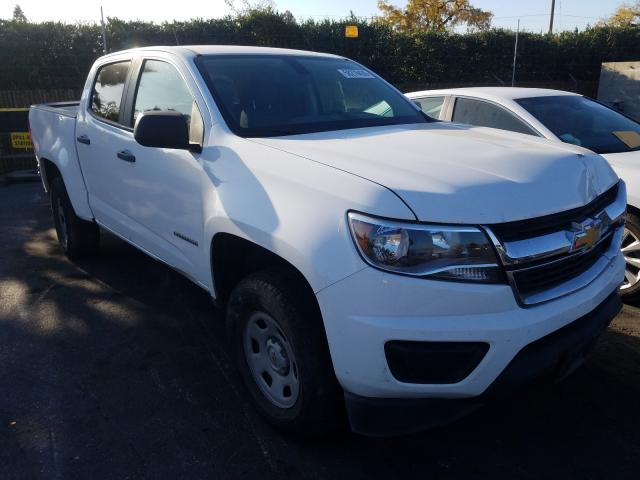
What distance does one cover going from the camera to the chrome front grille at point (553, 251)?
2.06m

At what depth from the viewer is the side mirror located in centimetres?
277

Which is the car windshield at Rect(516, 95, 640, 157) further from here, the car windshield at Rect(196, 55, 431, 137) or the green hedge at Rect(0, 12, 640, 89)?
the green hedge at Rect(0, 12, 640, 89)

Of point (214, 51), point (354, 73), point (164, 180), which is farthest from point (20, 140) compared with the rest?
point (354, 73)

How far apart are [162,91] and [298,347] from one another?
6.72 ft

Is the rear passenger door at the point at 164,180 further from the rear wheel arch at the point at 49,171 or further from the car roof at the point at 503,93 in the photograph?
the car roof at the point at 503,93

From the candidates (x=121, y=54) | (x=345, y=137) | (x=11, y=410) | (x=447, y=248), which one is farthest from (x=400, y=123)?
(x=11, y=410)

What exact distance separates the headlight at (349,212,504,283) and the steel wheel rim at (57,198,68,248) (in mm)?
4098

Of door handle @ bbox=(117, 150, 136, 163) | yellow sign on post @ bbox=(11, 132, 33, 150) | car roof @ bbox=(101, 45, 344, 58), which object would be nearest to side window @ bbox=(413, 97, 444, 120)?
car roof @ bbox=(101, 45, 344, 58)

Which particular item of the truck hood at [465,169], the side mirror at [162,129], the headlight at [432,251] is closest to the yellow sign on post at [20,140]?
the side mirror at [162,129]

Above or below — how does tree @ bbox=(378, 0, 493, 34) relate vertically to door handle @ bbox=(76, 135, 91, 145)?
above

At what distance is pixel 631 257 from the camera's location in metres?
4.02

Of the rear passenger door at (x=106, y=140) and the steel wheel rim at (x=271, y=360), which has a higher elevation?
the rear passenger door at (x=106, y=140)

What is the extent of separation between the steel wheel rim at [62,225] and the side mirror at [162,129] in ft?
9.14

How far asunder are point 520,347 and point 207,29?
14323 millimetres
